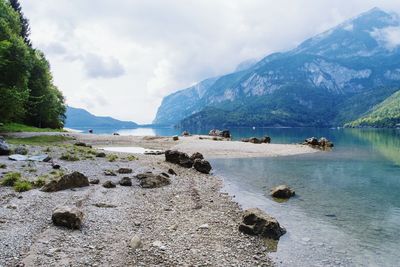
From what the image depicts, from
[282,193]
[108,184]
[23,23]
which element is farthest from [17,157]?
[23,23]

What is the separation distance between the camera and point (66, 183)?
1041 inches

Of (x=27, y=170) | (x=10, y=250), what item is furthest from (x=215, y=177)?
(x=10, y=250)

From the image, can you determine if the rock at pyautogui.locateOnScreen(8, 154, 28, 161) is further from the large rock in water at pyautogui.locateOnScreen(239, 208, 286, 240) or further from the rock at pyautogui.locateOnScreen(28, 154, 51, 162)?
the large rock in water at pyautogui.locateOnScreen(239, 208, 286, 240)

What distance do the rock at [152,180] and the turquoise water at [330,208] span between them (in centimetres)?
662

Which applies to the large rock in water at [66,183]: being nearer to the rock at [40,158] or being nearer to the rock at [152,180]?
the rock at [152,180]

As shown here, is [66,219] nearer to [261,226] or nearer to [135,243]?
[135,243]

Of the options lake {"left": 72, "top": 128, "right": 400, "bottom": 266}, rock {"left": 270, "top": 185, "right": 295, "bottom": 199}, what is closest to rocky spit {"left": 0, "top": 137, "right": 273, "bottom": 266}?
lake {"left": 72, "top": 128, "right": 400, "bottom": 266}

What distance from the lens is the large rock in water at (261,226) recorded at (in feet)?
66.8

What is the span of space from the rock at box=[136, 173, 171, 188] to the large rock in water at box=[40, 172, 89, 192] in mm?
5614

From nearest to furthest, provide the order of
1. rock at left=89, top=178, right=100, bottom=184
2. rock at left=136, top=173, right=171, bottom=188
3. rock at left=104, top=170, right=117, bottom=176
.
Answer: rock at left=89, top=178, right=100, bottom=184 → rock at left=136, top=173, right=171, bottom=188 → rock at left=104, top=170, right=117, bottom=176

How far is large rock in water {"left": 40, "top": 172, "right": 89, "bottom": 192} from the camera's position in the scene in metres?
25.1

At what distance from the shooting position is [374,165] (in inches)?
2183

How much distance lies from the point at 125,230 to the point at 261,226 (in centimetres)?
770

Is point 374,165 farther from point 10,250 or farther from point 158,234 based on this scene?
point 10,250
